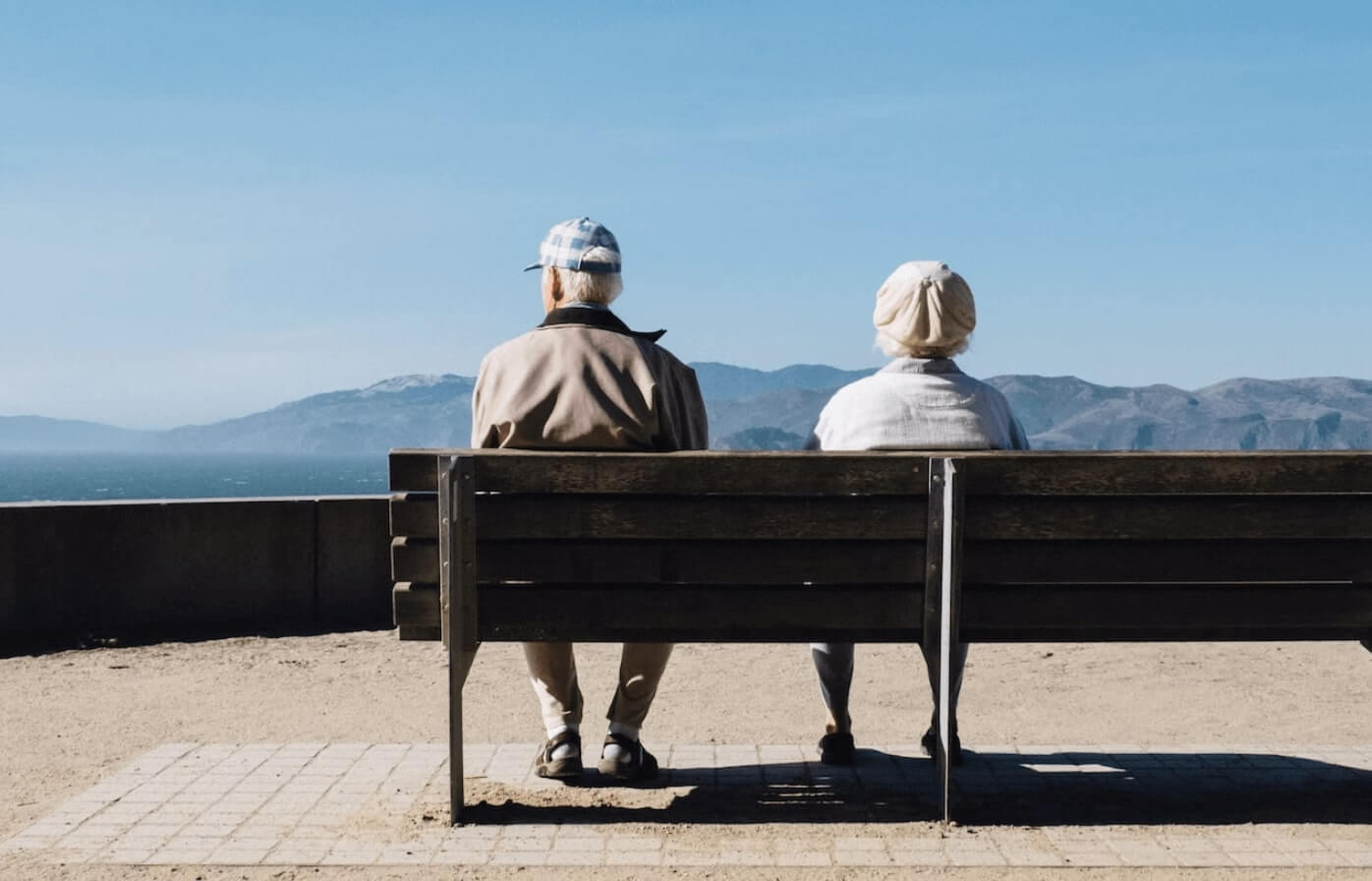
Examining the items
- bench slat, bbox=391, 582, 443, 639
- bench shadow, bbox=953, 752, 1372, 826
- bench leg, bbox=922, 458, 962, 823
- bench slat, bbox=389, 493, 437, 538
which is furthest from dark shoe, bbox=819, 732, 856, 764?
bench slat, bbox=389, 493, 437, 538

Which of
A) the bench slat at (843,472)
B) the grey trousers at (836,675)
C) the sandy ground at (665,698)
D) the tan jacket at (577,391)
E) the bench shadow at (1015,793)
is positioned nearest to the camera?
the bench slat at (843,472)

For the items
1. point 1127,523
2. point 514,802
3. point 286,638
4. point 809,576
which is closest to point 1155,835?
point 1127,523

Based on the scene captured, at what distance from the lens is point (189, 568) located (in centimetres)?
868

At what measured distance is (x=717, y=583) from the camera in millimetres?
4281

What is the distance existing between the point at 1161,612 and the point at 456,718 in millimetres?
2085

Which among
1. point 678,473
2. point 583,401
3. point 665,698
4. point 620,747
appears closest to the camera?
point 678,473

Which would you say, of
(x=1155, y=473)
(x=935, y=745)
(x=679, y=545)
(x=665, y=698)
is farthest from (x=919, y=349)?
(x=665, y=698)

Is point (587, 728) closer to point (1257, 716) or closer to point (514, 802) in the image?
point (514, 802)

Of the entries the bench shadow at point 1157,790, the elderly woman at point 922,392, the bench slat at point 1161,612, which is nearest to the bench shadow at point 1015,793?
the bench shadow at point 1157,790

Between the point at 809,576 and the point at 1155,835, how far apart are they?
1233 millimetres

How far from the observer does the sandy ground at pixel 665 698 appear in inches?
235

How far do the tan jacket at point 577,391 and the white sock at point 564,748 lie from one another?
943 millimetres

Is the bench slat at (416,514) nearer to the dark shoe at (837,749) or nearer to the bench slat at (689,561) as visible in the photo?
the bench slat at (689,561)

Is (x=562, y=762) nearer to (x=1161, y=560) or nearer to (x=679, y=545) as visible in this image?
(x=679, y=545)
